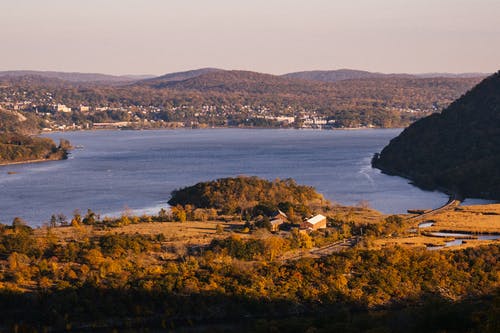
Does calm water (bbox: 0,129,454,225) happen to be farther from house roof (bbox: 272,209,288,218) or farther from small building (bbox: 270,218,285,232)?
small building (bbox: 270,218,285,232)

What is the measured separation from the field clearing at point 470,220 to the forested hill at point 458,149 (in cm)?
486

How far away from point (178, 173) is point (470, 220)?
73.0 ft

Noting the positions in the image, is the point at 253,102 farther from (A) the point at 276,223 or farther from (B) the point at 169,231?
(B) the point at 169,231

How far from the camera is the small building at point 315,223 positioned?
2473 cm

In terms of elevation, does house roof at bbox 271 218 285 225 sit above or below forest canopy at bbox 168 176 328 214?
above

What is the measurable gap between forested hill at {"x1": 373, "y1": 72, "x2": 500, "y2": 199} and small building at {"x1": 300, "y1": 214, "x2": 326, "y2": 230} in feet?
38.3

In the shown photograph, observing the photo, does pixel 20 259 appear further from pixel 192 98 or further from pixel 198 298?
pixel 192 98

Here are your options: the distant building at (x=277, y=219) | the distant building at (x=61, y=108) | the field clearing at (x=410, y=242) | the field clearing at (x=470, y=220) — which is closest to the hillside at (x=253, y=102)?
→ the distant building at (x=61, y=108)

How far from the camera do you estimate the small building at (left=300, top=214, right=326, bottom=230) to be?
81.1 feet

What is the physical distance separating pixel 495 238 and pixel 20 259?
12.6 metres

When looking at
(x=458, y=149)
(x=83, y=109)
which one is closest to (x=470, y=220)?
(x=458, y=149)

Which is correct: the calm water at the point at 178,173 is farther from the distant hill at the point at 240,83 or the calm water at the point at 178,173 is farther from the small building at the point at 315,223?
the distant hill at the point at 240,83

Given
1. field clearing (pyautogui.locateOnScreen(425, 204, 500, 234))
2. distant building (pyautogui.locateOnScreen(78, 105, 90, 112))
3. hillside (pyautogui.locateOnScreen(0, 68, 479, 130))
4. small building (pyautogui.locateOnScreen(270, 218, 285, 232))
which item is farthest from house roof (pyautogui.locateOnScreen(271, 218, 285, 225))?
distant building (pyautogui.locateOnScreen(78, 105, 90, 112))

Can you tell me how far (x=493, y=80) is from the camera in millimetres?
50688
